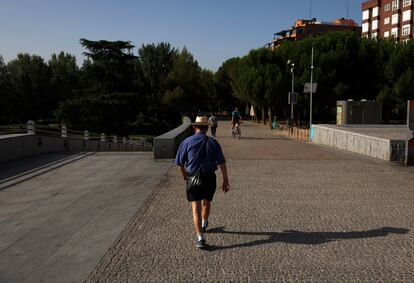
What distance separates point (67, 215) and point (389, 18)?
81895mm

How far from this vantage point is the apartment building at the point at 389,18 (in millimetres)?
72713

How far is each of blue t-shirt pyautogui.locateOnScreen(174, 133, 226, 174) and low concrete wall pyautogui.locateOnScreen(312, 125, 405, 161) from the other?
888 cm

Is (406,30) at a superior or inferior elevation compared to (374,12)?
inferior

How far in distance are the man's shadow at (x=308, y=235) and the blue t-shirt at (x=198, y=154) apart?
3.01 ft

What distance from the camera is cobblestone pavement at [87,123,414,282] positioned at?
4.34m

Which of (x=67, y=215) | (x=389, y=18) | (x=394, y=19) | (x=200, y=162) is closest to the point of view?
(x=200, y=162)

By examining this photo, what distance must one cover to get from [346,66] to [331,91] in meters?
3.29

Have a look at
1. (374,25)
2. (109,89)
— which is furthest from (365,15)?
(109,89)

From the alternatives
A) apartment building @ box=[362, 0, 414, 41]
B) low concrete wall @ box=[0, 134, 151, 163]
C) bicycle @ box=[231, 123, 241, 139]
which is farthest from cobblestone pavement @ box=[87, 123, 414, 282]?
apartment building @ box=[362, 0, 414, 41]

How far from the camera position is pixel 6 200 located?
773 cm

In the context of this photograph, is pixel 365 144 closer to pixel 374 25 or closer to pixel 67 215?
pixel 67 215

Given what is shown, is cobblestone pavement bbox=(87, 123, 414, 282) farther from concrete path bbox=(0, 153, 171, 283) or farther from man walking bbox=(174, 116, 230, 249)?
man walking bbox=(174, 116, 230, 249)

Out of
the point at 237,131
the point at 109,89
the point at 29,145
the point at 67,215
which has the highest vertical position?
the point at 109,89

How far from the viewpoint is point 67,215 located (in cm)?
668
